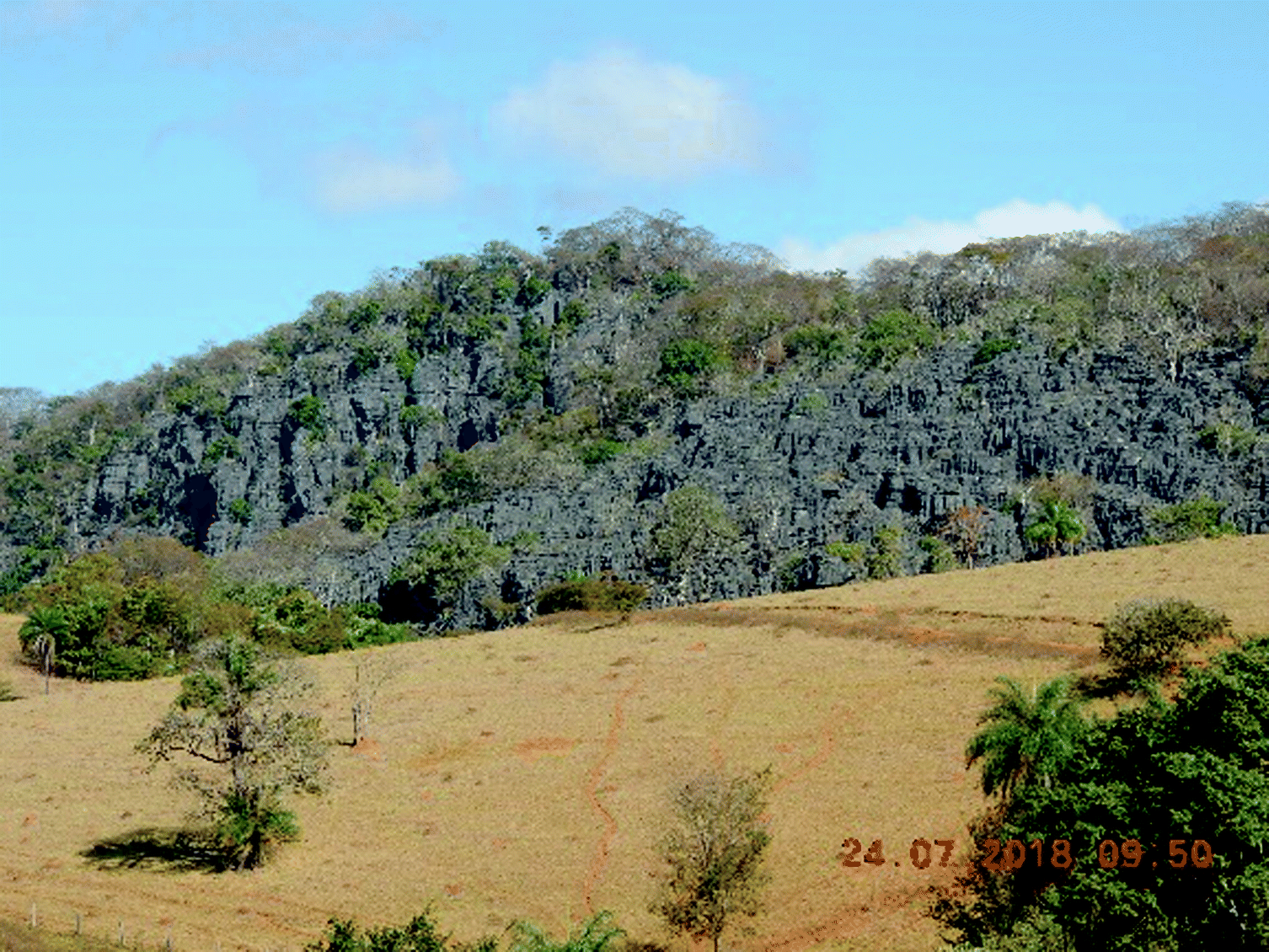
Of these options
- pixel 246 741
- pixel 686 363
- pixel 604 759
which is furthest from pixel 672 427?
pixel 246 741

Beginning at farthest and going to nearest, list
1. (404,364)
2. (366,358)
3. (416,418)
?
(404,364), (366,358), (416,418)

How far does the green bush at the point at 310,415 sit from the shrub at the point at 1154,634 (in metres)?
108

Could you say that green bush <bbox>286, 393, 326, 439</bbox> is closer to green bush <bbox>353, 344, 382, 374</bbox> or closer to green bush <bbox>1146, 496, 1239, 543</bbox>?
green bush <bbox>353, 344, 382, 374</bbox>

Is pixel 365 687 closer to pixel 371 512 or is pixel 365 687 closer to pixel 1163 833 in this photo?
pixel 1163 833

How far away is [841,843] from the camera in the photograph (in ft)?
163

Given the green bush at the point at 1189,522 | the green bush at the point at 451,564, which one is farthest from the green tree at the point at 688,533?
the green bush at the point at 1189,522

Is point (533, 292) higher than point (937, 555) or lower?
higher

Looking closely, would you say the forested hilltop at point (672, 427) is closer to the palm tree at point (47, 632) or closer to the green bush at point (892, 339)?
the green bush at point (892, 339)

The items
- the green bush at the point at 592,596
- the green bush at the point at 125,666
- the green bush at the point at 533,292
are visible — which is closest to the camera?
the green bush at the point at 125,666

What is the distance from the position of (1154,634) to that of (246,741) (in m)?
29.6

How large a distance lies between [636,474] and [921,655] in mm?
52562

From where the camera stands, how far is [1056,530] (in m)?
Result: 85.2

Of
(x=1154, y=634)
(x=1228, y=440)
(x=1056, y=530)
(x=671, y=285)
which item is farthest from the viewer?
(x=671, y=285)

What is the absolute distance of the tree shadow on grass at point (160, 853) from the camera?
5344 cm
